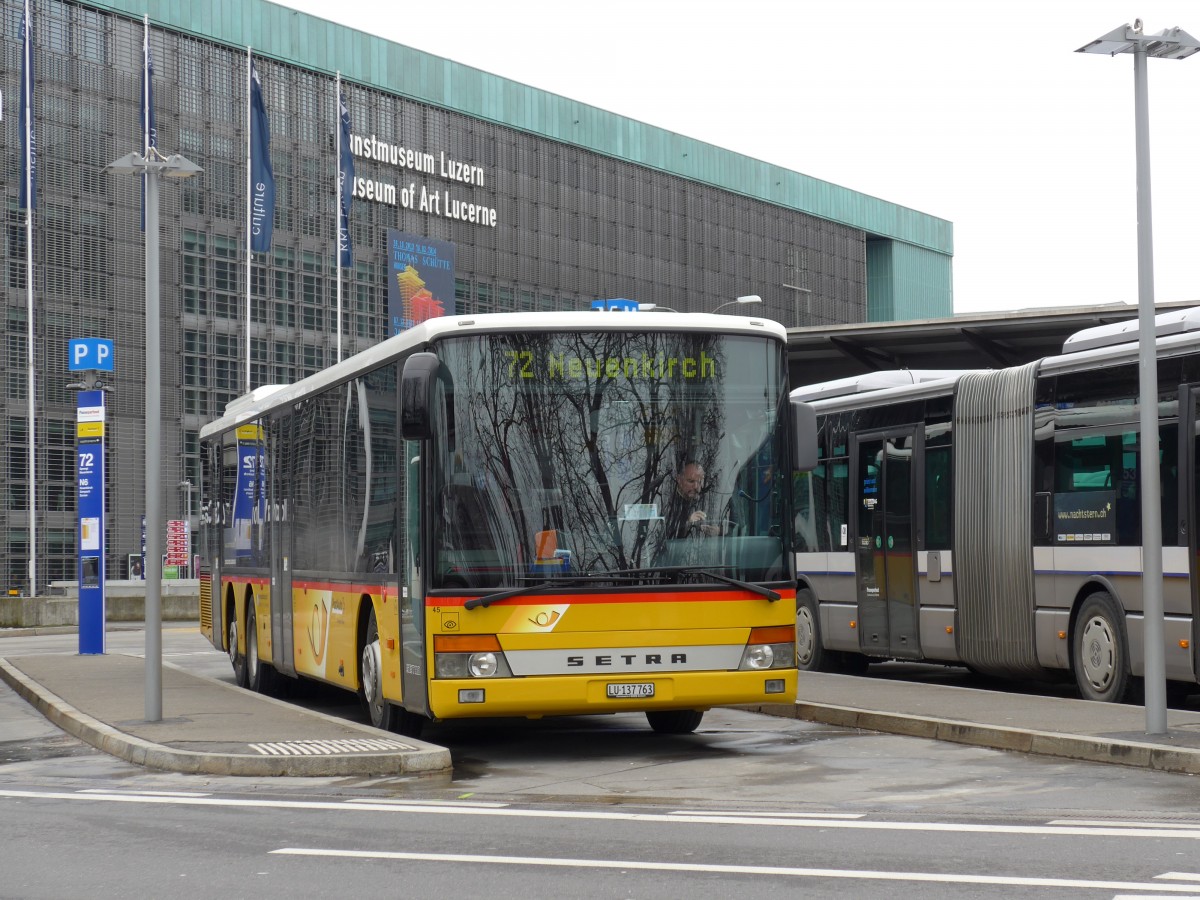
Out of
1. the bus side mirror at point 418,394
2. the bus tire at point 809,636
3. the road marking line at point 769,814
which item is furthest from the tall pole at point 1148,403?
the bus tire at point 809,636

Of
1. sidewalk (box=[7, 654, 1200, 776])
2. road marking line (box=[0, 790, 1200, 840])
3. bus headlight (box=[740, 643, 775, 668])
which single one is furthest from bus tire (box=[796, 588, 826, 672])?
road marking line (box=[0, 790, 1200, 840])

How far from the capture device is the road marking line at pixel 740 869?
24.1 ft

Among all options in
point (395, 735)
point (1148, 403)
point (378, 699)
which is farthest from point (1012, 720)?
point (378, 699)

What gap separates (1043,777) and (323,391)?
7573 mm

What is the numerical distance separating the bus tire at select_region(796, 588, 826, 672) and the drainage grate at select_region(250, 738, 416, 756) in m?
8.58

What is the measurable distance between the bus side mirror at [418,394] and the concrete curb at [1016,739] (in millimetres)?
4560

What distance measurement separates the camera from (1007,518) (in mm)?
17000

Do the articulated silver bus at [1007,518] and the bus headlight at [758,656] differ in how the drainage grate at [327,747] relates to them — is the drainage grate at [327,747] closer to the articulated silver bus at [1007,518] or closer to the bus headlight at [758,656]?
the bus headlight at [758,656]

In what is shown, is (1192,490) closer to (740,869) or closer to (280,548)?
(740,869)

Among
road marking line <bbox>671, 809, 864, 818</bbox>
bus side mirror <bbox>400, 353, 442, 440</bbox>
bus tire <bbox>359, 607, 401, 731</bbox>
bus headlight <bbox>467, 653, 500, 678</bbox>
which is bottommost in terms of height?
road marking line <bbox>671, 809, 864, 818</bbox>

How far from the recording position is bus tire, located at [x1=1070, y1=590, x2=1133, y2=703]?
15195 millimetres

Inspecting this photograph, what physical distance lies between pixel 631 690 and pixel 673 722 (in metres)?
2.53

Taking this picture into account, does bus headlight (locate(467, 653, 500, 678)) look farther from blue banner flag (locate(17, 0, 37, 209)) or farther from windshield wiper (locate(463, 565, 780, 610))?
blue banner flag (locate(17, 0, 37, 209))

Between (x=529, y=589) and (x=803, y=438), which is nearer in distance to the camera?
(x=529, y=589)
